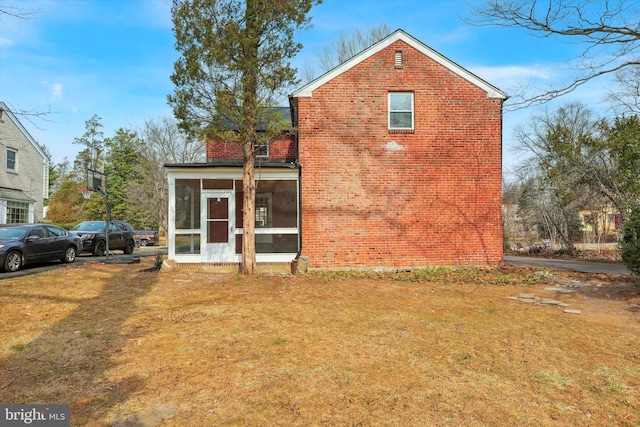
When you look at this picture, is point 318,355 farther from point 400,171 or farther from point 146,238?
point 146,238

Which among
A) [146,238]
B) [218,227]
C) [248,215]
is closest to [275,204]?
[248,215]

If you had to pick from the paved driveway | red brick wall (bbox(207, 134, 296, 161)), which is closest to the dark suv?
red brick wall (bbox(207, 134, 296, 161))

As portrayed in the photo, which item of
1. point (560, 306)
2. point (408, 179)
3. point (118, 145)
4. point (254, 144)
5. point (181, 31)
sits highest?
point (118, 145)

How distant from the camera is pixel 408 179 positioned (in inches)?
451

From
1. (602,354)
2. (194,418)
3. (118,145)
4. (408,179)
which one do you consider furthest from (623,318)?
(118,145)

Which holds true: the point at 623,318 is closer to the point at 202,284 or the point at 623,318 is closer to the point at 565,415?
the point at 565,415

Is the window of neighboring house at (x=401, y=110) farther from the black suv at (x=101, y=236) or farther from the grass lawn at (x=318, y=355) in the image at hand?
the black suv at (x=101, y=236)

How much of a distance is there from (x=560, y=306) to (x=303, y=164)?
742cm

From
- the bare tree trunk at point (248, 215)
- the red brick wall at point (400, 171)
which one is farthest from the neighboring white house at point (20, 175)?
the red brick wall at point (400, 171)

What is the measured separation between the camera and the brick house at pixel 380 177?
1130 cm

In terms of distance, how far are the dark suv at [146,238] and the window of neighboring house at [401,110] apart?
2435cm

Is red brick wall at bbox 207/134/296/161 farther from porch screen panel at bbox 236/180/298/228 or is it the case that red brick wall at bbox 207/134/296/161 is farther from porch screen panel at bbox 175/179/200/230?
porch screen panel at bbox 175/179/200/230

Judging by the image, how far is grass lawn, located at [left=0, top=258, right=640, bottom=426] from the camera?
3.35 metres

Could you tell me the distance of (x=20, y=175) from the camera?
72.1 feet
